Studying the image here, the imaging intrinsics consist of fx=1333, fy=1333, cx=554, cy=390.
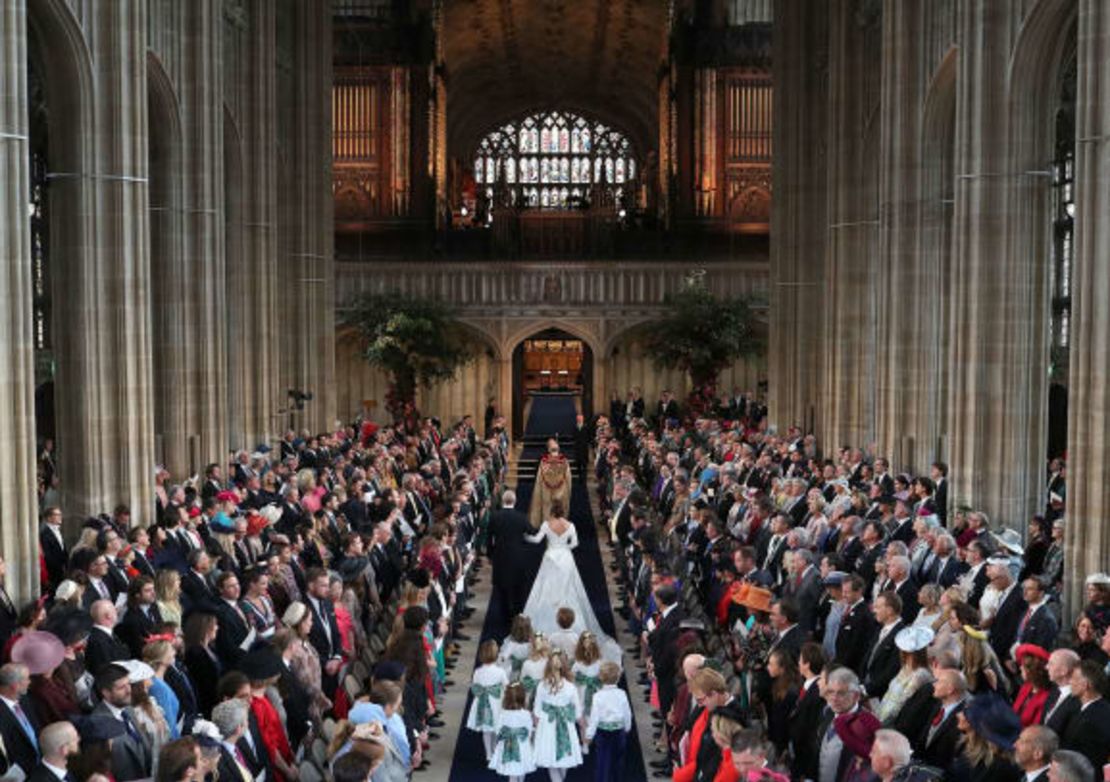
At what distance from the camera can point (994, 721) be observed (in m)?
6.71

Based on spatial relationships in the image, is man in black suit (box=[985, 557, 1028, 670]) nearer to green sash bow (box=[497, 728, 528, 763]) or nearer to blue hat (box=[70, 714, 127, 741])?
green sash bow (box=[497, 728, 528, 763])

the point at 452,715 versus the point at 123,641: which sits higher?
the point at 123,641

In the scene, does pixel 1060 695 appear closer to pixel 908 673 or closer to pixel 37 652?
pixel 908 673

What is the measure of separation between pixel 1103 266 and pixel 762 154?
84.5 feet

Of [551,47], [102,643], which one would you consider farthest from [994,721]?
[551,47]

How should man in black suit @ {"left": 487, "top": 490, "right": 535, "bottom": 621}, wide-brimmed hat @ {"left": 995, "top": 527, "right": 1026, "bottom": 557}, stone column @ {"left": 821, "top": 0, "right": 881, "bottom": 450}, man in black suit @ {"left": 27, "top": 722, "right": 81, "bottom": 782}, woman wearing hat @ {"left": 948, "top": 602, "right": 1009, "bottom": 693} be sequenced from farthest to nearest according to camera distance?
stone column @ {"left": 821, "top": 0, "right": 881, "bottom": 450}, man in black suit @ {"left": 487, "top": 490, "right": 535, "bottom": 621}, wide-brimmed hat @ {"left": 995, "top": 527, "right": 1026, "bottom": 557}, woman wearing hat @ {"left": 948, "top": 602, "right": 1009, "bottom": 693}, man in black suit @ {"left": 27, "top": 722, "right": 81, "bottom": 782}

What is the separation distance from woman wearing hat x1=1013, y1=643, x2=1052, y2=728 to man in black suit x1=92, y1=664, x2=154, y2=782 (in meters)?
4.96

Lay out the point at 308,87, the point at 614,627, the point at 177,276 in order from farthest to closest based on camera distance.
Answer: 1. the point at 308,87
2. the point at 177,276
3. the point at 614,627

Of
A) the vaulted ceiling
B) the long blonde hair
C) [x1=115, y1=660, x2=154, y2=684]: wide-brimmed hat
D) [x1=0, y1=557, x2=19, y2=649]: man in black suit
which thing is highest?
the vaulted ceiling

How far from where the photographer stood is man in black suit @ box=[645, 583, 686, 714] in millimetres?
10284

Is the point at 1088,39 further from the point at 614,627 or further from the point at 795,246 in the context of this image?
the point at 795,246

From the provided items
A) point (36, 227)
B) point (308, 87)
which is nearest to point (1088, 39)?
point (308, 87)

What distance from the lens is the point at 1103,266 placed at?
12.2 meters

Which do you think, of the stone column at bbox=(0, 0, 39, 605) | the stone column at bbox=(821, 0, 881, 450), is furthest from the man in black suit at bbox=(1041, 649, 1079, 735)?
the stone column at bbox=(821, 0, 881, 450)
